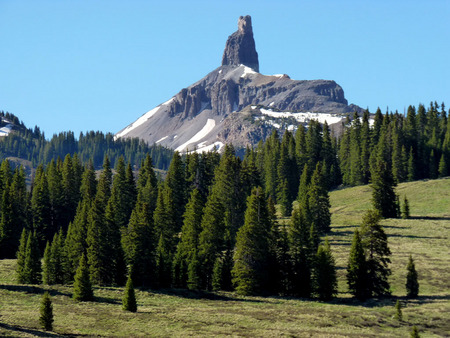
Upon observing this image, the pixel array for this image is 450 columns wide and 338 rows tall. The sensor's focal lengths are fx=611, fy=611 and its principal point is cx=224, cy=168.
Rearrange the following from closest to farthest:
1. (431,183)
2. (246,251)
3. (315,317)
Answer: (315,317) → (246,251) → (431,183)

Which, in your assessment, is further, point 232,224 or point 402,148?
point 402,148

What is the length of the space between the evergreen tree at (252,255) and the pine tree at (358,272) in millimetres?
9551

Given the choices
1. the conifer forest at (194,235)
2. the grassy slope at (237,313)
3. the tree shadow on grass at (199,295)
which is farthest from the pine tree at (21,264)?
the tree shadow on grass at (199,295)

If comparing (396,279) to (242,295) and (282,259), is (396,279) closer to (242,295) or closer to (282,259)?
(282,259)

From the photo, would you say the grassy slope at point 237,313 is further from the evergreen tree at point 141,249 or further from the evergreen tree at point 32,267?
the evergreen tree at point 32,267

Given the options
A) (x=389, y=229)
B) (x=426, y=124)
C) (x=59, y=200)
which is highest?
(x=426, y=124)

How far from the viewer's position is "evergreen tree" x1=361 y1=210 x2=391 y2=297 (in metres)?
62.8

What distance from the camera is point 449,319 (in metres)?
52.6

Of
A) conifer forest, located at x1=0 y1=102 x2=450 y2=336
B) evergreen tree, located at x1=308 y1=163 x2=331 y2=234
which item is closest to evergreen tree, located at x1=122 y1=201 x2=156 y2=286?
conifer forest, located at x1=0 y1=102 x2=450 y2=336

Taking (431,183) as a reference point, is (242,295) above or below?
below

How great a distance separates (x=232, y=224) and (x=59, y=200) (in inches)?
1433

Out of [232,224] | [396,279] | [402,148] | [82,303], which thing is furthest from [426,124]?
[82,303]

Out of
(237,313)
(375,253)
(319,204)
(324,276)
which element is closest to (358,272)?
(324,276)

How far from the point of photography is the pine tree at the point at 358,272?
62500 mm
